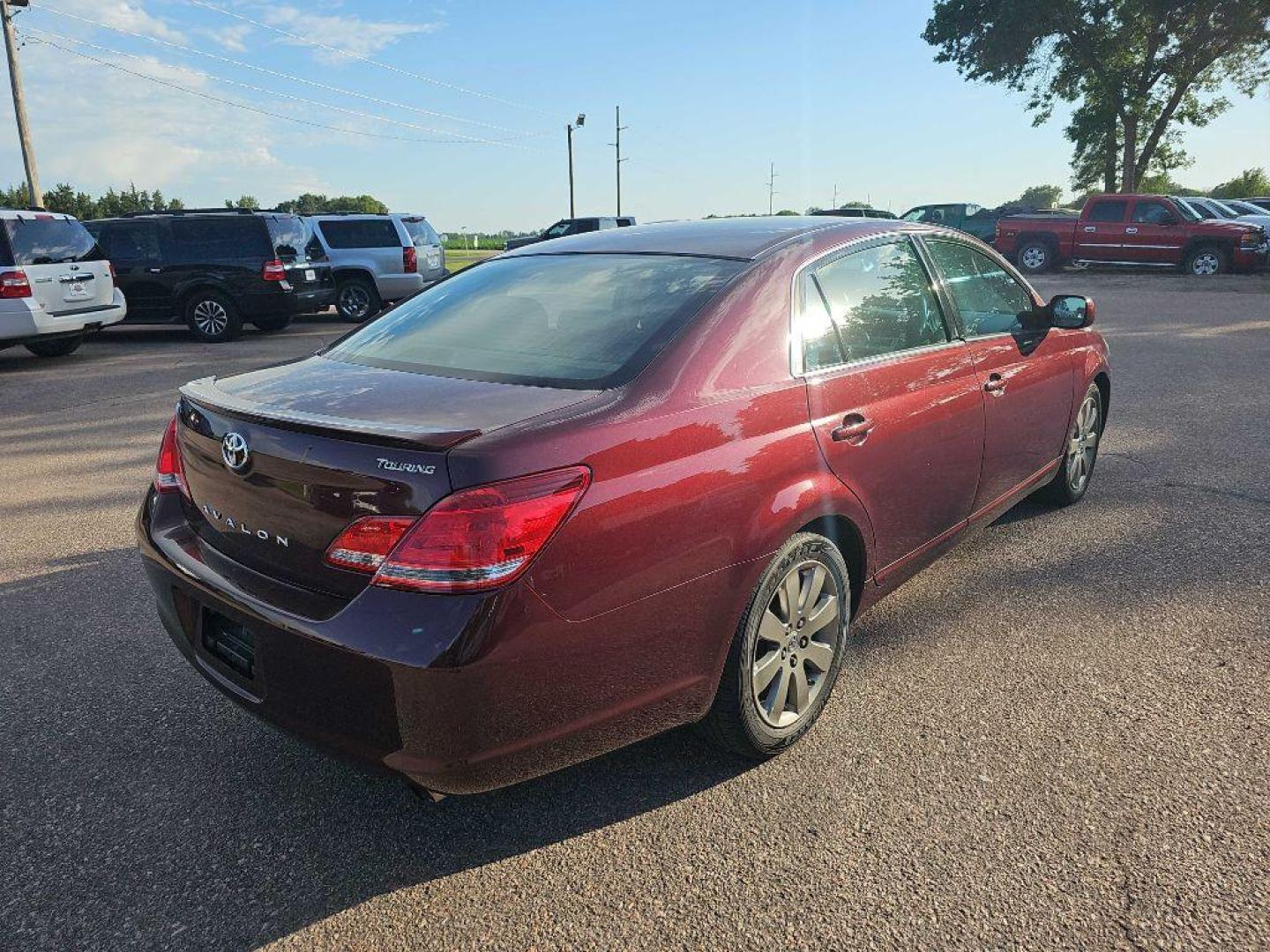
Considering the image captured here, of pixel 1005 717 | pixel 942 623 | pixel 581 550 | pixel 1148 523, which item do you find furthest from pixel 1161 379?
pixel 581 550

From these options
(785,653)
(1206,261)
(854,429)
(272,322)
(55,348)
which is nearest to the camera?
(785,653)

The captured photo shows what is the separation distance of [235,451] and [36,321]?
10100 mm

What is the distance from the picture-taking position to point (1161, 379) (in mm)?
8984

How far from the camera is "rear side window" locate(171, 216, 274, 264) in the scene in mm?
13031

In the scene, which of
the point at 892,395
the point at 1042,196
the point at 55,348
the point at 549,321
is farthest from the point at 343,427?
the point at 1042,196

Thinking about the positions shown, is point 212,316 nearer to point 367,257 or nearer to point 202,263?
point 202,263

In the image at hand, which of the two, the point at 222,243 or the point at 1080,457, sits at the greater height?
the point at 222,243

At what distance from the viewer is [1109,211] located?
70.5 feet

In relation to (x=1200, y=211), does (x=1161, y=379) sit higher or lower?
lower

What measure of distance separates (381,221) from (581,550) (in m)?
14.8

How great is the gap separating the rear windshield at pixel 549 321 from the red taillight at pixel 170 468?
0.55m

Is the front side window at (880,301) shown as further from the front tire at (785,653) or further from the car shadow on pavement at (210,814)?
the car shadow on pavement at (210,814)

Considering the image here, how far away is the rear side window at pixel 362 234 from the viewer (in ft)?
50.6

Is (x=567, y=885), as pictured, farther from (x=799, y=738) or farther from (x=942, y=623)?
(x=942, y=623)
